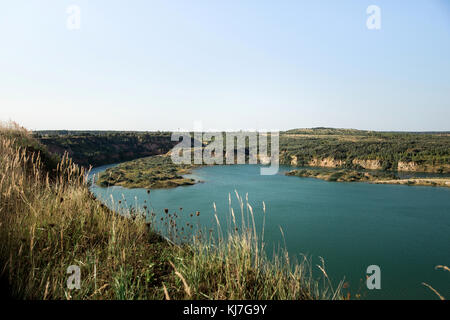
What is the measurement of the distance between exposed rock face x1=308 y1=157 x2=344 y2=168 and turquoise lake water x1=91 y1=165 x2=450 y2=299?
9.85 meters

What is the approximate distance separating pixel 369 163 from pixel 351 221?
22502 mm

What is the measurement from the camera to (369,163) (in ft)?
118

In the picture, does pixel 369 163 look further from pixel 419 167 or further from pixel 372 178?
pixel 372 178

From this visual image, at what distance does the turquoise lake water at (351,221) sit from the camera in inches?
387

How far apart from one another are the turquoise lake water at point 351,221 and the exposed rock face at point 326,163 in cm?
985

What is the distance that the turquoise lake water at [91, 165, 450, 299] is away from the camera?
387 inches

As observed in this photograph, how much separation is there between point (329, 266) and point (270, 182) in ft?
64.1

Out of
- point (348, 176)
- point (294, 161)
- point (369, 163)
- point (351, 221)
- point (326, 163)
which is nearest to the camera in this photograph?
point (351, 221)

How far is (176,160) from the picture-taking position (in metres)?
41.9

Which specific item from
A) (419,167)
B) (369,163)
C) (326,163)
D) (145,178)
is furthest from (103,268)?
(326,163)

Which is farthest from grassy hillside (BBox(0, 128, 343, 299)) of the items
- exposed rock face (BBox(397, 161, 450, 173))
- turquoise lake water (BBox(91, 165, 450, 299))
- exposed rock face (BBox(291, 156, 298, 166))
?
exposed rock face (BBox(291, 156, 298, 166))

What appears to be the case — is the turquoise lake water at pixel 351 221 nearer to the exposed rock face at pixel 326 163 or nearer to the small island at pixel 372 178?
the small island at pixel 372 178

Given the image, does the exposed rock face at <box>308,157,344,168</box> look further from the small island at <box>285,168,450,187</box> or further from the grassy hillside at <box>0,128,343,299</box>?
the grassy hillside at <box>0,128,343,299</box>
